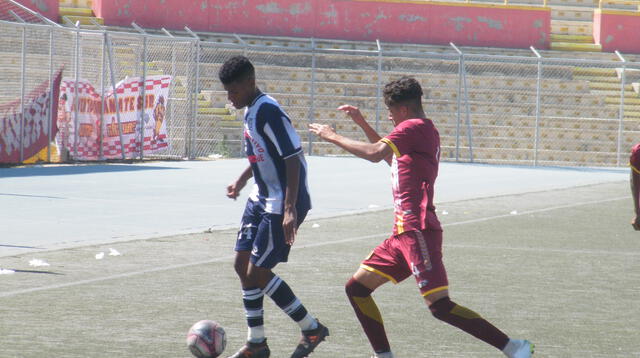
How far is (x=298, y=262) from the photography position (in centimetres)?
1127

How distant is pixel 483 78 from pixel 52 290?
25656 mm

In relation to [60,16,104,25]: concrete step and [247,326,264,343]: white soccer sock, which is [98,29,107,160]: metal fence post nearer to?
[60,16,104,25]: concrete step

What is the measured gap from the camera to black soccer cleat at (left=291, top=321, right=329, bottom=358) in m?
6.73

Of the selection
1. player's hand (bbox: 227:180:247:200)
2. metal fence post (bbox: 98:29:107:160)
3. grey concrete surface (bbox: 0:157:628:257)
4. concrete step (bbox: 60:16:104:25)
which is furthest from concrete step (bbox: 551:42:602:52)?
player's hand (bbox: 227:180:247:200)

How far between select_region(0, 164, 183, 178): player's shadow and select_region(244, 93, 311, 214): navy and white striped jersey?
A: 14.2m

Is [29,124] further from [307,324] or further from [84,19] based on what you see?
[307,324]

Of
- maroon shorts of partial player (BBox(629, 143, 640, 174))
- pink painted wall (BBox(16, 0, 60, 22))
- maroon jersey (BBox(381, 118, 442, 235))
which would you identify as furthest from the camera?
pink painted wall (BBox(16, 0, 60, 22))

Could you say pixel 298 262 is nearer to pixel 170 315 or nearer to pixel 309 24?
pixel 170 315

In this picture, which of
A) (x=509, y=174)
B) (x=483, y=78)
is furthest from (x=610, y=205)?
(x=483, y=78)

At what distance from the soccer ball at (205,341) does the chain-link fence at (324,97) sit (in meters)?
17.7

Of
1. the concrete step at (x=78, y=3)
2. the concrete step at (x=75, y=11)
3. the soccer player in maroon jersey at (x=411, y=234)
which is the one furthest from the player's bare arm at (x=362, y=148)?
the concrete step at (x=78, y=3)

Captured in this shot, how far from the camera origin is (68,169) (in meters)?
22.4

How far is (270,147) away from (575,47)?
32162 millimetres

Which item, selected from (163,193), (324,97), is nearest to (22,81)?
(163,193)
